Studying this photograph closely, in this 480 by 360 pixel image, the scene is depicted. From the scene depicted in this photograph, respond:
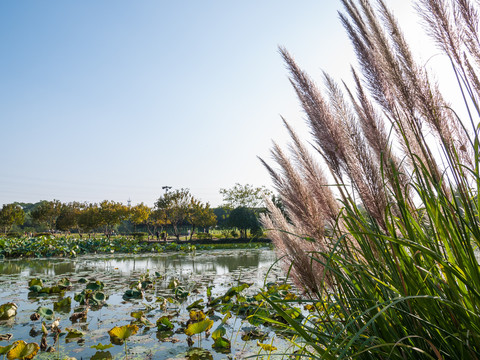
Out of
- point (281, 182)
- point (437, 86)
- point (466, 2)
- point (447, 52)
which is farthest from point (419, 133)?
point (281, 182)

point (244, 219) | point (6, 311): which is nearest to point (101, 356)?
point (6, 311)

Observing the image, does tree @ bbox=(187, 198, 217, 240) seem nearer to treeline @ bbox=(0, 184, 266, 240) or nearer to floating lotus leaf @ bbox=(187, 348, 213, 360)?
treeline @ bbox=(0, 184, 266, 240)

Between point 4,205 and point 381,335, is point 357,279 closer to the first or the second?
point 381,335

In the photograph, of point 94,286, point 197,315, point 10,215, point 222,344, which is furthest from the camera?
point 10,215

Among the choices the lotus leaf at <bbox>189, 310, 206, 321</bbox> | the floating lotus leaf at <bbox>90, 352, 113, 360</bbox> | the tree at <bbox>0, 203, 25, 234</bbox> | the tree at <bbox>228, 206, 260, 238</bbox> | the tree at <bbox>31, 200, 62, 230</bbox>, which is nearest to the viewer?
the floating lotus leaf at <bbox>90, 352, 113, 360</bbox>

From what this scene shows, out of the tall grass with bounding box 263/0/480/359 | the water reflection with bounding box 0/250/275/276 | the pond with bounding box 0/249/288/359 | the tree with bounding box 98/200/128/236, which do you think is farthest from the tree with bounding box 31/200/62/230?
the tall grass with bounding box 263/0/480/359


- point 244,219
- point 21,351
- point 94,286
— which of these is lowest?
point 94,286

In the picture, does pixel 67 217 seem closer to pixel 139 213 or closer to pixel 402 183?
pixel 139 213

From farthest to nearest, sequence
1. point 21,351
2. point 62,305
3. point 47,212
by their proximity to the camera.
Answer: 1. point 47,212
2. point 62,305
3. point 21,351

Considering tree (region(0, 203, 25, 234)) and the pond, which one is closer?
the pond

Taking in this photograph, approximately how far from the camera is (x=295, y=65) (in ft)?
4.71

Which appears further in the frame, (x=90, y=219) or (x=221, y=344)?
(x=90, y=219)

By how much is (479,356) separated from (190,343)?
254 cm

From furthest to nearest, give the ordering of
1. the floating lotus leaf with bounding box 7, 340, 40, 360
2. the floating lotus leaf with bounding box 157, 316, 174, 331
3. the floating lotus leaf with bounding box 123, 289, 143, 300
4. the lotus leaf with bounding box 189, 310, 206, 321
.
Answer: the floating lotus leaf with bounding box 123, 289, 143, 300, the floating lotus leaf with bounding box 157, 316, 174, 331, the lotus leaf with bounding box 189, 310, 206, 321, the floating lotus leaf with bounding box 7, 340, 40, 360
